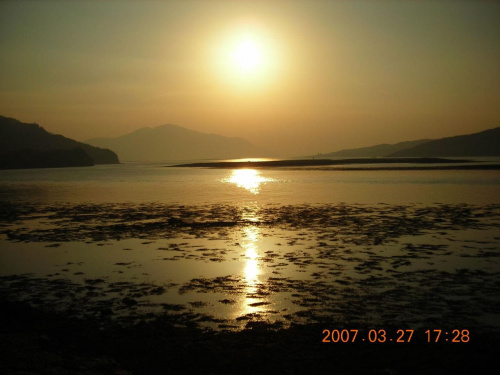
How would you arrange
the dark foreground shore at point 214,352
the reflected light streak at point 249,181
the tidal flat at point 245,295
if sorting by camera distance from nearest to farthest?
Result: 1. the dark foreground shore at point 214,352
2. the tidal flat at point 245,295
3. the reflected light streak at point 249,181

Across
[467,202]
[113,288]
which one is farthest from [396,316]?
[467,202]

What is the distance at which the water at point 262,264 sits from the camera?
11.5 metres

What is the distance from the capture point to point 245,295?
1273 cm

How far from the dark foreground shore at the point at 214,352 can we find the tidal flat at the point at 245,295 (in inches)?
1.5

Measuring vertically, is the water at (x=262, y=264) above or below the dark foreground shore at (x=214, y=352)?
below

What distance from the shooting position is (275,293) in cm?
1282

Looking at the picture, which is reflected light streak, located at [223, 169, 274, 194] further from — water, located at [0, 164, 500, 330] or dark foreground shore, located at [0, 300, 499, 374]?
dark foreground shore, located at [0, 300, 499, 374]

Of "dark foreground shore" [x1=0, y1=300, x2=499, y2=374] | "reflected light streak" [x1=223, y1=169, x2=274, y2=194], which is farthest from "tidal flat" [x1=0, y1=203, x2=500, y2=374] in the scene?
"reflected light streak" [x1=223, y1=169, x2=274, y2=194]

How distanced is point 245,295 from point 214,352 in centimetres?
403
